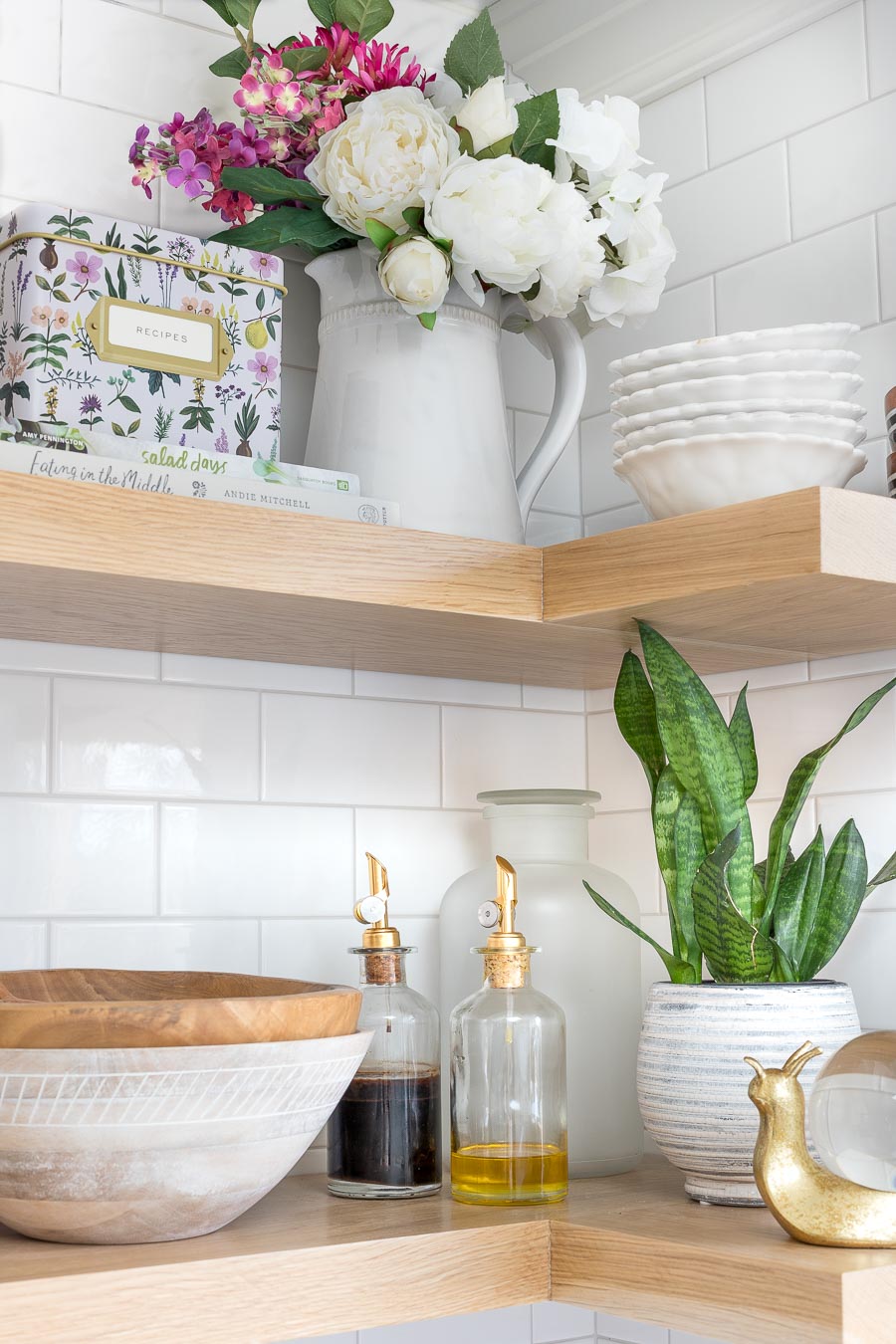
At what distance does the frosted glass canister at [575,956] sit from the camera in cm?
123

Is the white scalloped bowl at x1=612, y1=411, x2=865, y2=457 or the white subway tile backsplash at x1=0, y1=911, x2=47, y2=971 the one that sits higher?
the white scalloped bowl at x1=612, y1=411, x2=865, y2=457

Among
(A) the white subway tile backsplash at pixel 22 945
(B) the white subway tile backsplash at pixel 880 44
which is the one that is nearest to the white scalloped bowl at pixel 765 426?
(B) the white subway tile backsplash at pixel 880 44

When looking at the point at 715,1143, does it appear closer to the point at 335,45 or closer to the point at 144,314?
the point at 144,314

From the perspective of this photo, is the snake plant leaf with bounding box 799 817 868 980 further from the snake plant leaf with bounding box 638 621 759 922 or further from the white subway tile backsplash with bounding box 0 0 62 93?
the white subway tile backsplash with bounding box 0 0 62 93

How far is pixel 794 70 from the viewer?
4.38ft

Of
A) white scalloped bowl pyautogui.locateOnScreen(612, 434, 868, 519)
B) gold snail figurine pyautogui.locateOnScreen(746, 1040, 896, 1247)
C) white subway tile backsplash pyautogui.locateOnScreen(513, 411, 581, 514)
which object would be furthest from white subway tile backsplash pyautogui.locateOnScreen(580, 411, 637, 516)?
gold snail figurine pyautogui.locateOnScreen(746, 1040, 896, 1247)

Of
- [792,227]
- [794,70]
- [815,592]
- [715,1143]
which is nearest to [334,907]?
[715,1143]

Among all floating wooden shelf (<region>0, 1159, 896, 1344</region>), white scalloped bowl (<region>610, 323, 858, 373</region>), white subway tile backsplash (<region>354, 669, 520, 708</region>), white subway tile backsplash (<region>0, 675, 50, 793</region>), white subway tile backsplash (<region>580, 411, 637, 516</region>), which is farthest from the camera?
white subway tile backsplash (<region>580, 411, 637, 516</region>)

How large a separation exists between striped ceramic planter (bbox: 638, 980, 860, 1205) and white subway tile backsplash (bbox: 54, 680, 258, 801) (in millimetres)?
426

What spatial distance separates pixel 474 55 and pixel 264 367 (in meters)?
0.34

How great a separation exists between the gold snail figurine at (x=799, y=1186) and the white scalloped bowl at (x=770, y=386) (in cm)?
45

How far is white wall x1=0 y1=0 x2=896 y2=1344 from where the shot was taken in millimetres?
1179

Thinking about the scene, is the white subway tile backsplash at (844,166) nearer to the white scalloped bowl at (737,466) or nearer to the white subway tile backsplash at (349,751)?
the white scalloped bowl at (737,466)

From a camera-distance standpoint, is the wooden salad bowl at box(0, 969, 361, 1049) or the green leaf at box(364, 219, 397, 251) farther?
the green leaf at box(364, 219, 397, 251)
